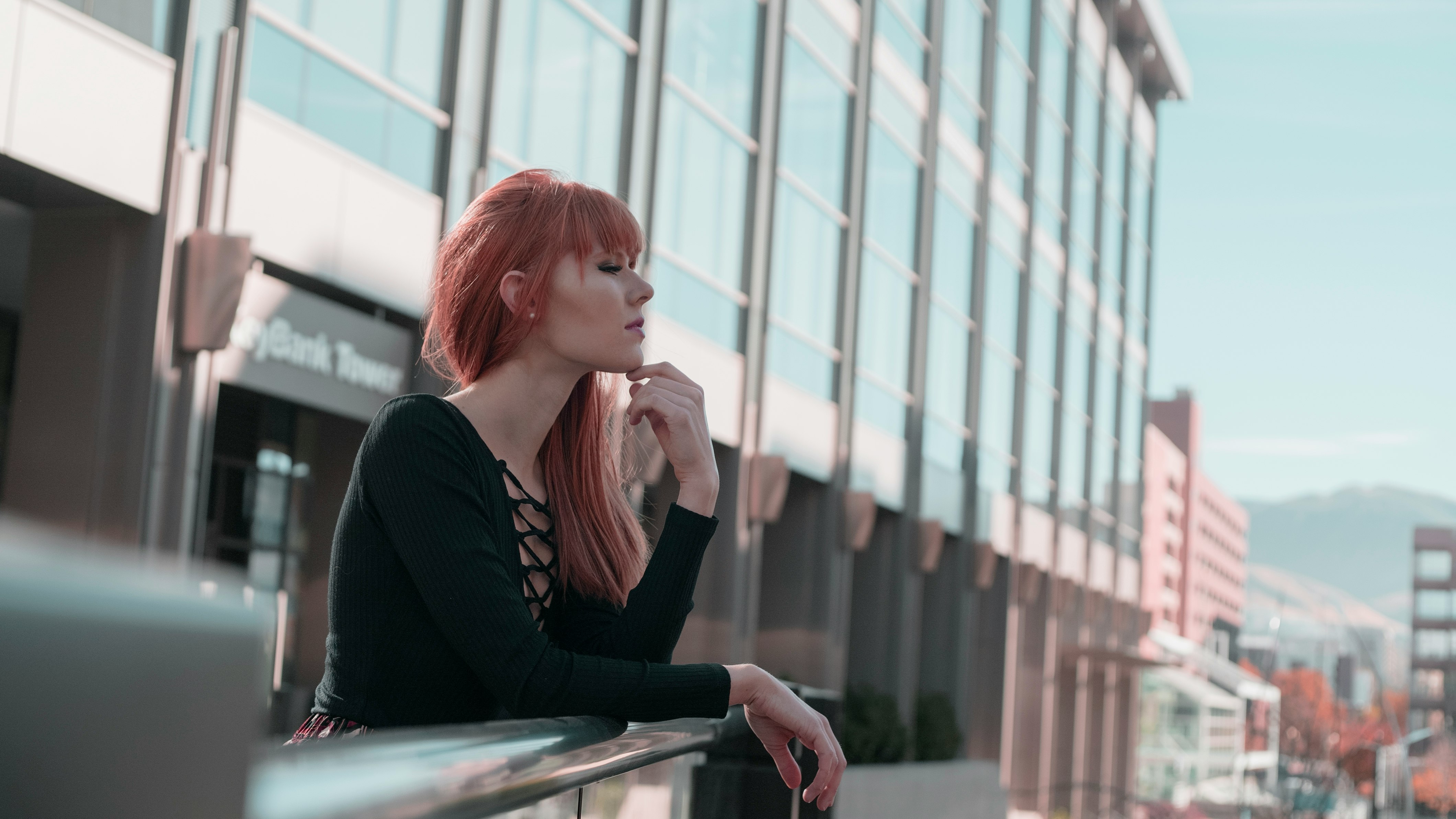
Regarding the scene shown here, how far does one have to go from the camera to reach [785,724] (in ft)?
7.85

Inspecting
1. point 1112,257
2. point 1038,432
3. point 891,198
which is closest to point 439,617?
point 891,198

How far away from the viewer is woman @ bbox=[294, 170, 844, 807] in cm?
206

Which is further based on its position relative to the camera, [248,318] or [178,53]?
[248,318]

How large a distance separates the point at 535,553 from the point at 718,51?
16.5m

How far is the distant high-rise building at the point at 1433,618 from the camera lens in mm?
147500

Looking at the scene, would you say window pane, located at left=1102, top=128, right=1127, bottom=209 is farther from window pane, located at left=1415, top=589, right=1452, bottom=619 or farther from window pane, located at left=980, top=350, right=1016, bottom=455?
window pane, located at left=1415, top=589, right=1452, bottom=619

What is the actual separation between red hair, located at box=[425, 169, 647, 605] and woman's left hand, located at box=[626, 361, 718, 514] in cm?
14

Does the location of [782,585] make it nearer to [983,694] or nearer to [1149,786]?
[983,694]

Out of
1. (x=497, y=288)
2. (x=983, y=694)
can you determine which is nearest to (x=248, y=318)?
(x=497, y=288)

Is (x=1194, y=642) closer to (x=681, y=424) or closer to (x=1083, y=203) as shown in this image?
(x=1083, y=203)

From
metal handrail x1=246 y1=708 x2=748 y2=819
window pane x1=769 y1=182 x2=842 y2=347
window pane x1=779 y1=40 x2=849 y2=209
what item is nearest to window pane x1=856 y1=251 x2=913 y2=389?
window pane x1=769 y1=182 x2=842 y2=347

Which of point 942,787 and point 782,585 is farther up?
point 782,585

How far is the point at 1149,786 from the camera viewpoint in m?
44.8

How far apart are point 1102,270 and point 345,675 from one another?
3881 centimetres
